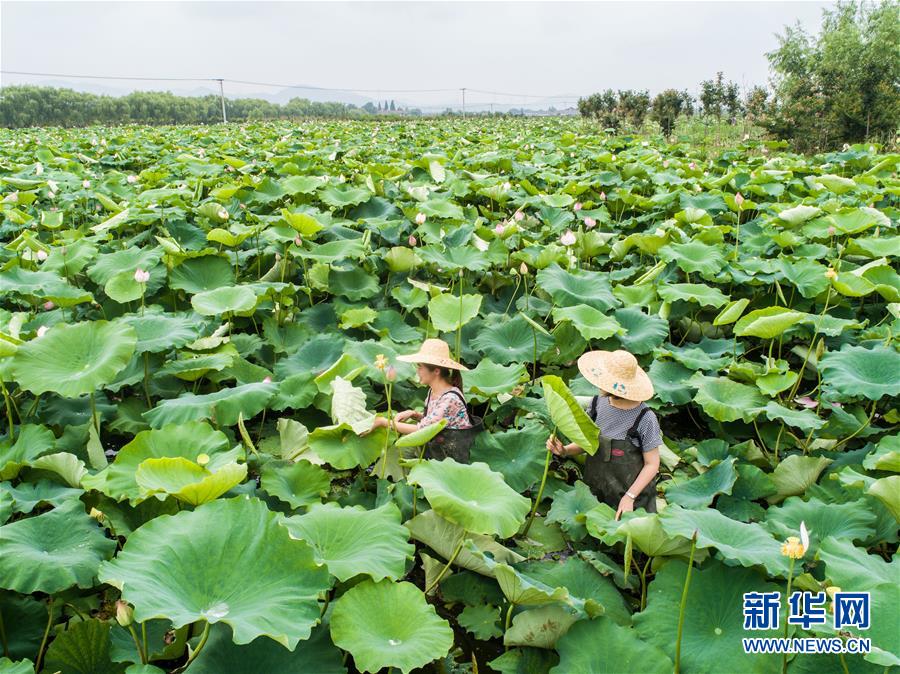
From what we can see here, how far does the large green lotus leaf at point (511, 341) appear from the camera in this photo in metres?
3.43

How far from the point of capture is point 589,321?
11.0 ft

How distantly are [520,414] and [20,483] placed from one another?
1997 millimetres

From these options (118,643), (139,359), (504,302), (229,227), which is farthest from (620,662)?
(229,227)

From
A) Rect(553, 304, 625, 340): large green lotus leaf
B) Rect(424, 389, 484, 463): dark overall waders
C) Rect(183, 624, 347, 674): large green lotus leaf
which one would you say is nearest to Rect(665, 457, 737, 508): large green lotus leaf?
Rect(424, 389, 484, 463): dark overall waders

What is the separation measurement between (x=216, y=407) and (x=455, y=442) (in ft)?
3.01

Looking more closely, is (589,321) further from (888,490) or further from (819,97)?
(819,97)

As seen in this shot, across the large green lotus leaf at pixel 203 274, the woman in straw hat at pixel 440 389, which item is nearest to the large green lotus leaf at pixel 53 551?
the woman in straw hat at pixel 440 389

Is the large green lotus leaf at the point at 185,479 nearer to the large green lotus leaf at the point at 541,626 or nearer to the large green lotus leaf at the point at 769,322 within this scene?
the large green lotus leaf at the point at 541,626

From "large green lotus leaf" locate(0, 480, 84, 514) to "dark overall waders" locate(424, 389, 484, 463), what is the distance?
3.99 feet

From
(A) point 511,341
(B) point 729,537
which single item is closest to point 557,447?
(B) point 729,537

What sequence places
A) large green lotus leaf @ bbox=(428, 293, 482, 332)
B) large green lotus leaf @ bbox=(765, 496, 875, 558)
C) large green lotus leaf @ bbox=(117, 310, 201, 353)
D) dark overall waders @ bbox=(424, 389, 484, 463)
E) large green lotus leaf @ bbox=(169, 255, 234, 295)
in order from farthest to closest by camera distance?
large green lotus leaf @ bbox=(169, 255, 234, 295) < large green lotus leaf @ bbox=(428, 293, 482, 332) < large green lotus leaf @ bbox=(117, 310, 201, 353) < dark overall waders @ bbox=(424, 389, 484, 463) < large green lotus leaf @ bbox=(765, 496, 875, 558)

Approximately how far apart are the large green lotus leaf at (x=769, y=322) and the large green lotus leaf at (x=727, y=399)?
0.94ft

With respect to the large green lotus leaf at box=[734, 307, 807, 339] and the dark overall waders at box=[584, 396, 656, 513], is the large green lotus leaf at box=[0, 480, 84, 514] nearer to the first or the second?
the dark overall waders at box=[584, 396, 656, 513]

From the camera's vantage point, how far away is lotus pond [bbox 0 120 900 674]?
1.62 meters
